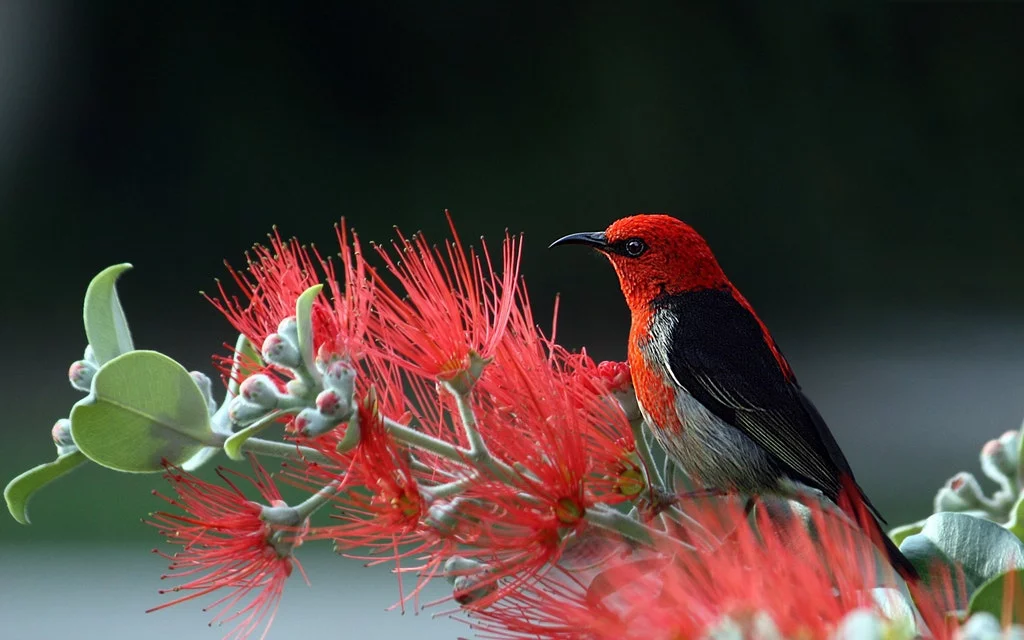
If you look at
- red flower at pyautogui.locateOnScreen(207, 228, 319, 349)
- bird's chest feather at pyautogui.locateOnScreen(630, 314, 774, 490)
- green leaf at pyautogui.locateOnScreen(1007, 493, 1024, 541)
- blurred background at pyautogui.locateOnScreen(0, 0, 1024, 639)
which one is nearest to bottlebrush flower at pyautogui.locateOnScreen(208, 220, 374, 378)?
red flower at pyautogui.locateOnScreen(207, 228, 319, 349)

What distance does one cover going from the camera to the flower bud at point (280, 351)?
467 mm

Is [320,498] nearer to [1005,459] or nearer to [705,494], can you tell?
[705,494]

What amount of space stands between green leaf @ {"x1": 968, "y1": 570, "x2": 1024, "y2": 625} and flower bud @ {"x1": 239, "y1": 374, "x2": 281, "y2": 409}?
27 cm

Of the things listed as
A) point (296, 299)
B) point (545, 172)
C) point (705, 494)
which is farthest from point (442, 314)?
point (545, 172)

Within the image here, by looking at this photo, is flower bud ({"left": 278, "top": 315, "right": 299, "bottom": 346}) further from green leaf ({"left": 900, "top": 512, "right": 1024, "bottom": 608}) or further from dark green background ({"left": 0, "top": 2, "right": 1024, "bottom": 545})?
dark green background ({"left": 0, "top": 2, "right": 1024, "bottom": 545})

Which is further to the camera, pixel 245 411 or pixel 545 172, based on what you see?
pixel 545 172

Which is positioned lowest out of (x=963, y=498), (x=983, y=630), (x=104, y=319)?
(x=963, y=498)

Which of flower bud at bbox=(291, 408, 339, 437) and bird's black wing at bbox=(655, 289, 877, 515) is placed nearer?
flower bud at bbox=(291, 408, 339, 437)

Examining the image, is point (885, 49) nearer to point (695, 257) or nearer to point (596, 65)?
point (596, 65)

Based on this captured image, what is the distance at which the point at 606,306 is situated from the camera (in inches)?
138

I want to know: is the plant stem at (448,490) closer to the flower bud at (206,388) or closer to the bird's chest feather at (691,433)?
the flower bud at (206,388)

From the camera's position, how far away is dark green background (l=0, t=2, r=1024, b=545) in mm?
3359

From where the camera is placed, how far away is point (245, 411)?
462 mm

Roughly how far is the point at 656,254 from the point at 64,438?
1.26 feet
